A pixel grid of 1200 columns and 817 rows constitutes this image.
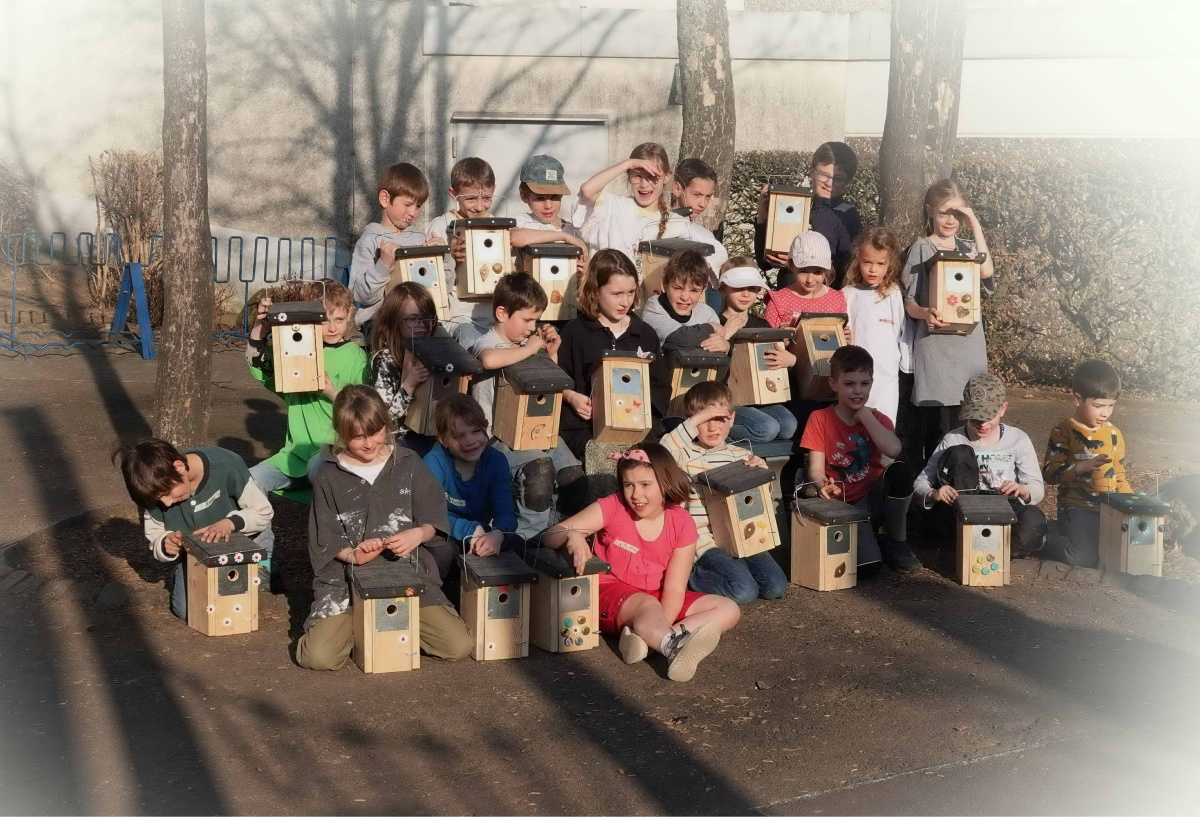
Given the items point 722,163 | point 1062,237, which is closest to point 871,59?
point 1062,237

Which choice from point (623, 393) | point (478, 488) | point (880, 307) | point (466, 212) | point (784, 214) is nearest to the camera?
point (478, 488)

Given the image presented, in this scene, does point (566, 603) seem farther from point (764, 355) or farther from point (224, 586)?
point (764, 355)

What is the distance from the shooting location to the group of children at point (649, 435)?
19.1ft

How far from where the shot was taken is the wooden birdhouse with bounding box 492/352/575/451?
6.45 metres

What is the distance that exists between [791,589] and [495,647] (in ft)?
5.91

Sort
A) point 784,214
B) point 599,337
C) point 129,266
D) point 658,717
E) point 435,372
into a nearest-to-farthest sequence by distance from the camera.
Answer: point 658,717 → point 435,372 → point 599,337 → point 784,214 → point 129,266

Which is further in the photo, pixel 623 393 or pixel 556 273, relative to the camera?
pixel 556 273

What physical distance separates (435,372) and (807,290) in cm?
236

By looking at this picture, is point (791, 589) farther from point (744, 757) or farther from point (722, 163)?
point (722, 163)

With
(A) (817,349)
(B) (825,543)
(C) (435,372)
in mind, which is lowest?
(B) (825,543)

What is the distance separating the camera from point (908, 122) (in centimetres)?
855

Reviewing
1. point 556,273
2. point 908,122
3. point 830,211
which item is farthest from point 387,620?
point 908,122

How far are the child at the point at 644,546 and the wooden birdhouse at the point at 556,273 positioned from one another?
4.99 ft

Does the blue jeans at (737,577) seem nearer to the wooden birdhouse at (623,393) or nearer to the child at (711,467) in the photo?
the child at (711,467)
